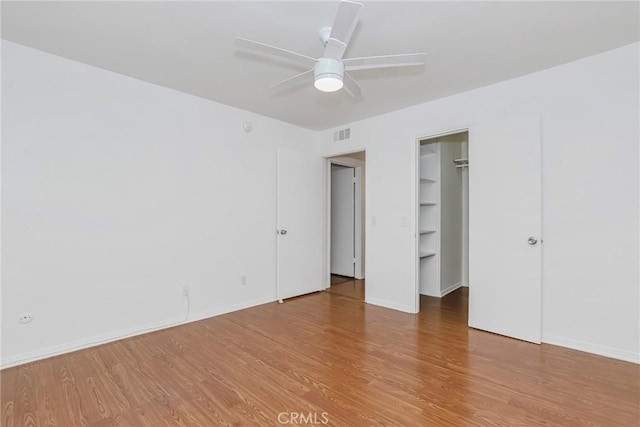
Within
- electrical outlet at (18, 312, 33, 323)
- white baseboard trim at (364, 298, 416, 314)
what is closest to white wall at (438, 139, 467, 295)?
white baseboard trim at (364, 298, 416, 314)

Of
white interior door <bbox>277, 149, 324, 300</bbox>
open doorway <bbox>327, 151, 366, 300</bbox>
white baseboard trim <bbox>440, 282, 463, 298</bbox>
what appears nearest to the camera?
white interior door <bbox>277, 149, 324, 300</bbox>

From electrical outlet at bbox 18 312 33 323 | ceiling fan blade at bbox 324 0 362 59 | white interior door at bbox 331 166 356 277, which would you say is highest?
ceiling fan blade at bbox 324 0 362 59

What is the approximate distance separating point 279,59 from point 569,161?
2682 mm

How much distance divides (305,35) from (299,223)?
106 inches

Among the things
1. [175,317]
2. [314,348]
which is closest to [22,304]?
[175,317]

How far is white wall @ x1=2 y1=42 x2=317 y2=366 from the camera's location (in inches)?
97.8

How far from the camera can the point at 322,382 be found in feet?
7.34

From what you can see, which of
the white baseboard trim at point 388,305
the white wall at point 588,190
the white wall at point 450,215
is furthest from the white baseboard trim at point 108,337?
the white wall at point 588,190

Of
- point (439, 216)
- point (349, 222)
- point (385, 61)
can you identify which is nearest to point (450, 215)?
point (439, 216)

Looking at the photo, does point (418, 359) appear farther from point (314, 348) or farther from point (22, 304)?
point (22, 304)

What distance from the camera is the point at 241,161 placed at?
3961 millimetres

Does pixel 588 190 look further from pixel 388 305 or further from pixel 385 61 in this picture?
pixel 388 305

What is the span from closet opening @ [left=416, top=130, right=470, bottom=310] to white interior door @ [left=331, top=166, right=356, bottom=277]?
4.70 ft

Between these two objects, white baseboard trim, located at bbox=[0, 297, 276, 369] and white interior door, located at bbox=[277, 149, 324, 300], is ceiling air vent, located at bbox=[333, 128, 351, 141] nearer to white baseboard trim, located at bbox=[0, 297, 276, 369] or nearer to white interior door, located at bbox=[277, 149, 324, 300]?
white interior door, located at bbox=[277, 149, 324, 300]
